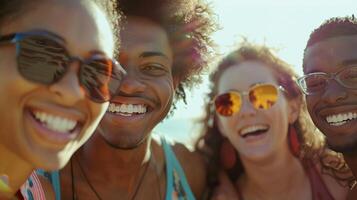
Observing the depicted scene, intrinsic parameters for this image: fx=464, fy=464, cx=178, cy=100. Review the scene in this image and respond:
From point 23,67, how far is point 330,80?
7.12ft

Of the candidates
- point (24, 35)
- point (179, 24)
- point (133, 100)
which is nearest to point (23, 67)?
point (24, 35)

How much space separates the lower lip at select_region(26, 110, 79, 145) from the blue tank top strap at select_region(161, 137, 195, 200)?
5.61ft

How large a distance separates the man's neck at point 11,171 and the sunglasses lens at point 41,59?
401 millimetres

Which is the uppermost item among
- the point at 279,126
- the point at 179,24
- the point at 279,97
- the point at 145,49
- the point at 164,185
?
the point at 179,24

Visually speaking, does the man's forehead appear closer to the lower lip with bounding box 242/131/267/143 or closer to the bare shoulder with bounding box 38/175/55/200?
the lower lip with bounding box 242/131/267/143

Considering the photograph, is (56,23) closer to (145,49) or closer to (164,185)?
(145,49)

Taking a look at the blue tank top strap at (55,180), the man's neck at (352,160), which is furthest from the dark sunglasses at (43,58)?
the man's neck at (352,160)

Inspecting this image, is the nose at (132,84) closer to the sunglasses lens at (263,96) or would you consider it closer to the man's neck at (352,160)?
the sunglasses lens at (263,96)

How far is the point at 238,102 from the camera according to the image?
439cm

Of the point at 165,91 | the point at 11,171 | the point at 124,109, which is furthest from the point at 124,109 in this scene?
the point at 11,171

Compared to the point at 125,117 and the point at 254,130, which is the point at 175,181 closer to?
the point at 125,117

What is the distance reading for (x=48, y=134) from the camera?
201 cm

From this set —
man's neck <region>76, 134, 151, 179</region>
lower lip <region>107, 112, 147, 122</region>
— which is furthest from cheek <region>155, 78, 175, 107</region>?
man's neck <region>76, 134, 151, 179</region>

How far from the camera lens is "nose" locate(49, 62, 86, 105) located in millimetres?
1955
